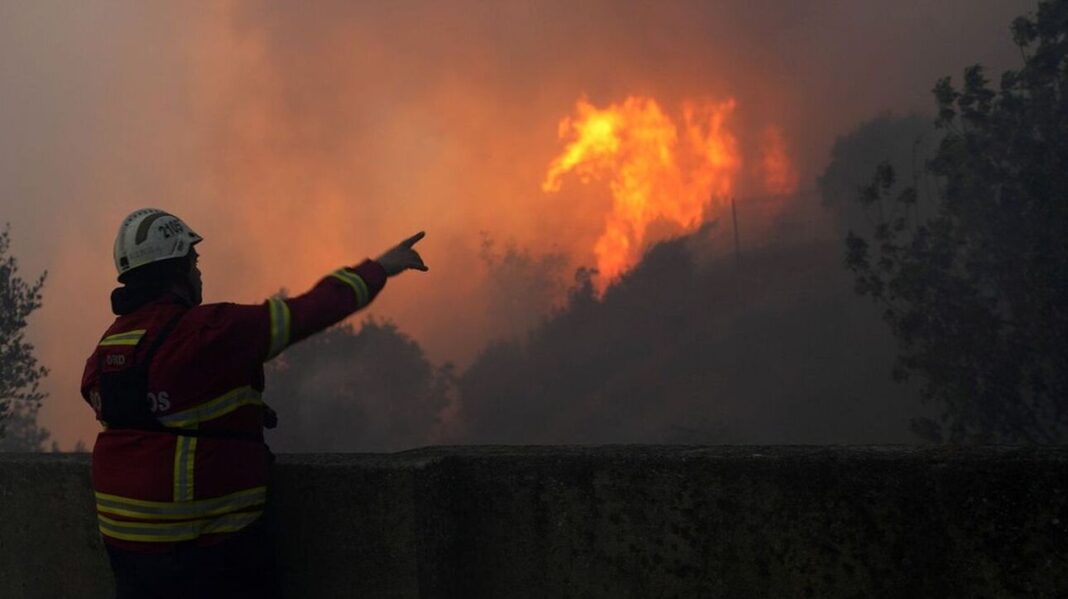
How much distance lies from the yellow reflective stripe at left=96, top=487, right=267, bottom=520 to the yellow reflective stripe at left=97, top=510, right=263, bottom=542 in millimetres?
21

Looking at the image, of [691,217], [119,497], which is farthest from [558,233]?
[119,497]

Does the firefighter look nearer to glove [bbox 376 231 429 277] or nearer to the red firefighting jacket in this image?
the red firefighting jacket

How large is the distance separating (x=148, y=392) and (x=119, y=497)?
0.36m

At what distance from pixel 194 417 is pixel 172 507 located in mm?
268

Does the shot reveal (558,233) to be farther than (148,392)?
Yes

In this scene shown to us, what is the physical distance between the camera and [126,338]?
8.04 feet

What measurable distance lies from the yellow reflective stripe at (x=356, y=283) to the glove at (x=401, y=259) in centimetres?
18

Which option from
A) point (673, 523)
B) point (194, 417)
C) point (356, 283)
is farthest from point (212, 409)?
point (673, 523)

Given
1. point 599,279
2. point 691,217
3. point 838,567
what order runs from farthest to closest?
point 599,279, point 691,217, point 838,567

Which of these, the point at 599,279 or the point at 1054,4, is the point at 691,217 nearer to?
the point at 599,279

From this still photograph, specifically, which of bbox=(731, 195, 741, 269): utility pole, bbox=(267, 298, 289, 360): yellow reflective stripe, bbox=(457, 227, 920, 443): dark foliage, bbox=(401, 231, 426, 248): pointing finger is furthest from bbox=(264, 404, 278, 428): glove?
bbox=(731, 195, 741, 269): utility pole

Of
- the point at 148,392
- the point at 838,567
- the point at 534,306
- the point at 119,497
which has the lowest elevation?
the point at 838,567

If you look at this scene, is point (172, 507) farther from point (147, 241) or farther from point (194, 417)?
point (147, 241)

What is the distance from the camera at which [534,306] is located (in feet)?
413
